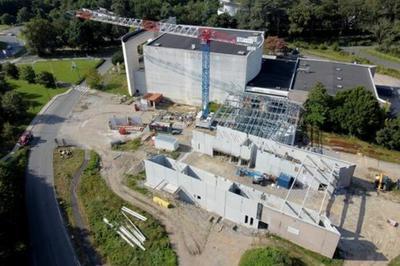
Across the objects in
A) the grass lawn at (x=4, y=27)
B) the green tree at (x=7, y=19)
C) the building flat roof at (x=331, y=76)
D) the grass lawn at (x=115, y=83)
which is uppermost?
the green tree at (x=7, y=19)

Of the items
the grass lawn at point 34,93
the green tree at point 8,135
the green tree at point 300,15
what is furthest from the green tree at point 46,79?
the green tree at point 300,15

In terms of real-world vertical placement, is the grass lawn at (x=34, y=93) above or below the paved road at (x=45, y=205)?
above

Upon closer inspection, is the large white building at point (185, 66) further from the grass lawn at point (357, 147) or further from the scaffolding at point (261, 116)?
the grass lawn at point (357, 147)

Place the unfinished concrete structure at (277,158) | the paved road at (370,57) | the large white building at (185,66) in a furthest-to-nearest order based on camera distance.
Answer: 1. the paved road at (370,57)
2. the large white building at (185,66)
3. the unfinished concrete structure at (277,158)

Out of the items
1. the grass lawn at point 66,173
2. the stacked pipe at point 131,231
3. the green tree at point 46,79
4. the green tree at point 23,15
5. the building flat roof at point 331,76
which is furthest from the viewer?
the green tree at point 23,15

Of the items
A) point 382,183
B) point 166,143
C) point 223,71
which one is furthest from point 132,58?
point 382,183

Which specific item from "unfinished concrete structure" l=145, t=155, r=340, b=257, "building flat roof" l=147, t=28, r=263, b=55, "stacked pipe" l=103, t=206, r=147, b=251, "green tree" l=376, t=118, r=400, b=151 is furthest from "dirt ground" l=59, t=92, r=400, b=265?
"building flat roof" l=147, t=28, r=263, b=55

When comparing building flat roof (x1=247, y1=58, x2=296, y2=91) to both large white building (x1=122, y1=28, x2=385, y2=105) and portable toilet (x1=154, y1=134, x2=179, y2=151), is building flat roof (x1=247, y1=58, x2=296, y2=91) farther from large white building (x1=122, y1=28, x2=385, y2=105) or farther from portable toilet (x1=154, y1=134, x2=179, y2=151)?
portable toilet (x1=154, y1=134, x2=179, y2=151)
